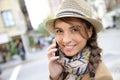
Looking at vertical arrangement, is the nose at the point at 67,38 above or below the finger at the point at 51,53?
above

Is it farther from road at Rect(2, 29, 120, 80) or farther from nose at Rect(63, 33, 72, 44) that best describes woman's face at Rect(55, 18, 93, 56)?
road at Rect(2, 29, 120, 80)

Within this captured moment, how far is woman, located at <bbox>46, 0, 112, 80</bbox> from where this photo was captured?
3.09 ft

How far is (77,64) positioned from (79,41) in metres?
0.07

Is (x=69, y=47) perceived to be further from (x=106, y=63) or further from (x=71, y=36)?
(x=106, y=63)

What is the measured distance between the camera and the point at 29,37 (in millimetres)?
16281

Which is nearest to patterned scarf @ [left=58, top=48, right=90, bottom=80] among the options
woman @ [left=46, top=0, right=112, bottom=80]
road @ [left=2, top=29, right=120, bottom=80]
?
woman @ [left=46, top=0, right=112, bottom=80]

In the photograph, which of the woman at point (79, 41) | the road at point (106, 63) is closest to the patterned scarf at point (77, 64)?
the woman at point (79, 41)

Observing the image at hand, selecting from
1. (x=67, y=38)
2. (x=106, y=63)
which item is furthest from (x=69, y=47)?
(x=106, y=63)

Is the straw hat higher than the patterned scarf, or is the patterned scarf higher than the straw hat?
the straw hat

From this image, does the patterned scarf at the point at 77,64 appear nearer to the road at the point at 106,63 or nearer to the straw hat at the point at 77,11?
the straw hat at the point at 77,11

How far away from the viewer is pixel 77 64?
0.94 m

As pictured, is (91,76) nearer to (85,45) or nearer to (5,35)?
(85,45)

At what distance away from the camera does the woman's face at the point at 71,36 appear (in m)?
0.95

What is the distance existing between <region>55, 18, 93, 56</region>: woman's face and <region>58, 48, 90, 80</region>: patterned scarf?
17 millimetres
